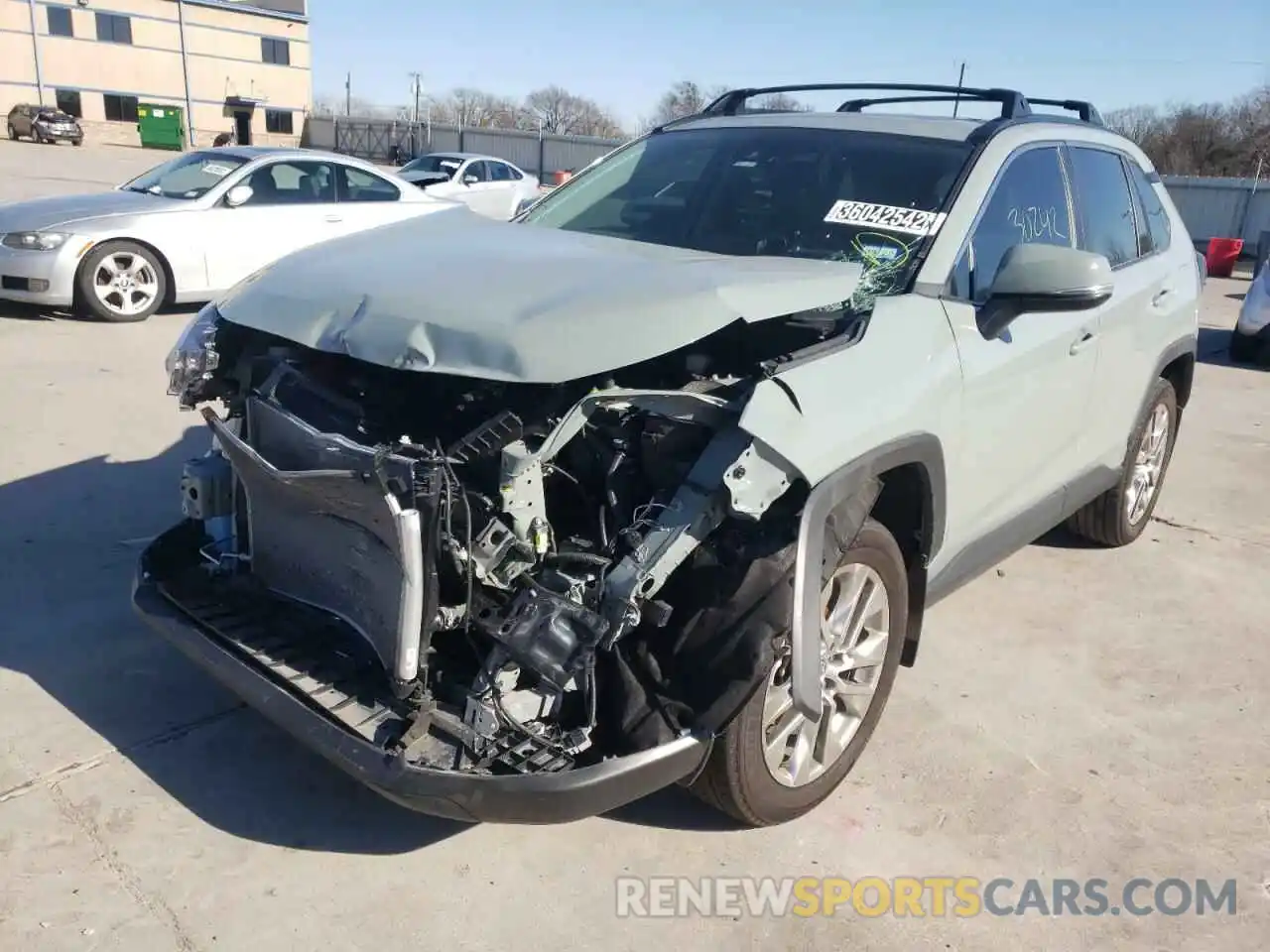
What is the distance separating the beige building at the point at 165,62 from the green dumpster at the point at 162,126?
526cm

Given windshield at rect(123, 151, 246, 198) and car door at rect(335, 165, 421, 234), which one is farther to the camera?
car door at rect(335, 165, 421, 234)

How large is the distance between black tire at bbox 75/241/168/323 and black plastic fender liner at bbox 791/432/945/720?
789 cm

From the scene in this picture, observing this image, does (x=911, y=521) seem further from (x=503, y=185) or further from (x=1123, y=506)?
(x=503, y=185)

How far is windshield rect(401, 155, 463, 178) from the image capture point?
17062 mm

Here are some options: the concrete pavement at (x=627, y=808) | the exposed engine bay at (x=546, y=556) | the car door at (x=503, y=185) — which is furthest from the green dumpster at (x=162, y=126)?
the exposed engine bay at (x=546, y=556)

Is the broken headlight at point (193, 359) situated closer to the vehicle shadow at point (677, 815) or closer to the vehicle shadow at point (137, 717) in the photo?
the vehicle shadow at point (137, 717)

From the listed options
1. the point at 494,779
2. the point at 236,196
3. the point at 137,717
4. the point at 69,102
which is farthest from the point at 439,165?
the point at 69,102

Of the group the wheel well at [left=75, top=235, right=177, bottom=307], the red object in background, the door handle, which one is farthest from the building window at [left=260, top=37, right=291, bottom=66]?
the door handle

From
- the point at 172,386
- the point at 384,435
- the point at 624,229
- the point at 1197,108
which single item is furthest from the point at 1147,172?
the point at 1197,108

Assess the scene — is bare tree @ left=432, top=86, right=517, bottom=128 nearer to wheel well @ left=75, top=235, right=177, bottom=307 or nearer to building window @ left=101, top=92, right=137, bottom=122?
building window @ left=101, top=92, right=137, bottom=122

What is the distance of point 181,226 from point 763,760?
8073 millimetres

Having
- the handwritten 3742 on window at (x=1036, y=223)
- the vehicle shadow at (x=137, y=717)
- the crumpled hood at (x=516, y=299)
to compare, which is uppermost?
the handwritten 3742 on window at (x=1036, y=223)

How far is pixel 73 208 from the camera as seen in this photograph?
8859 millimetres

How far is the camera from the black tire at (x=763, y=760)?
2652 millimetres
